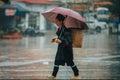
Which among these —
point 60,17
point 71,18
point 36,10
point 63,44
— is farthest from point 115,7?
point 63,44

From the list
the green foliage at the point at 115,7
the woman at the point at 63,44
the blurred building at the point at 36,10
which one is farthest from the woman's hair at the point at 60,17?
the blurred building at the point at 36,10

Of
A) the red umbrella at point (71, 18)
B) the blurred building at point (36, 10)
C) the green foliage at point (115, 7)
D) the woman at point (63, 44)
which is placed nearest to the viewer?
the woman at point (63, 44)

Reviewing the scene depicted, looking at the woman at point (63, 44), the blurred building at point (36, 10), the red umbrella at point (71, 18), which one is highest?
the red umbrella at point (71, 18)

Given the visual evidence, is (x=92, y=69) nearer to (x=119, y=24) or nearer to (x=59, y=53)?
(x=59, y=53)

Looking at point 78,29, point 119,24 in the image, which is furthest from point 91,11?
point 78,29

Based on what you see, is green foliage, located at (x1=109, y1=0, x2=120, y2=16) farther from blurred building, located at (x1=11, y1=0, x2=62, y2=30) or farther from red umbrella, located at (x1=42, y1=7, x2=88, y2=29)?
red umbrella, located at (x1=42, y1=7, x2=88, y2=29)

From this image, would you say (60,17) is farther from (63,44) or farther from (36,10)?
(36,10)

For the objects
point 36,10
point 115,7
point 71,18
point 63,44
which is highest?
point 71,18

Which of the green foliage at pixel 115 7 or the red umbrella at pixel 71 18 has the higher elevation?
the red umbrella at pixel 71 18

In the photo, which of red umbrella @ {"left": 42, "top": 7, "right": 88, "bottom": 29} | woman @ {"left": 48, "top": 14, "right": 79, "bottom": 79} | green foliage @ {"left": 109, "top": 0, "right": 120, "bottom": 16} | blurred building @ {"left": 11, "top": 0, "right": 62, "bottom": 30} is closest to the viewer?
woman @ {"left": 48, "top": 14, "right": 79, "bottom": 79}

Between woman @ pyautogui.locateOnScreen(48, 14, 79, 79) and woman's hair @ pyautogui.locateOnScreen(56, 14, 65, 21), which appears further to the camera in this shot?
woman's hair @ pyautogui.locateOnScreen(56, 14, 65, 21)

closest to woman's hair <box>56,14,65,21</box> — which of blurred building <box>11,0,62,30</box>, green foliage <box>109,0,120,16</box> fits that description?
green foliage <box>109,0,120,16</box>

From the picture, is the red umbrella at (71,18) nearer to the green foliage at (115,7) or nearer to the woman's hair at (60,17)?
the woman's hair at (60,17)

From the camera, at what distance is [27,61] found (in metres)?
17.8
